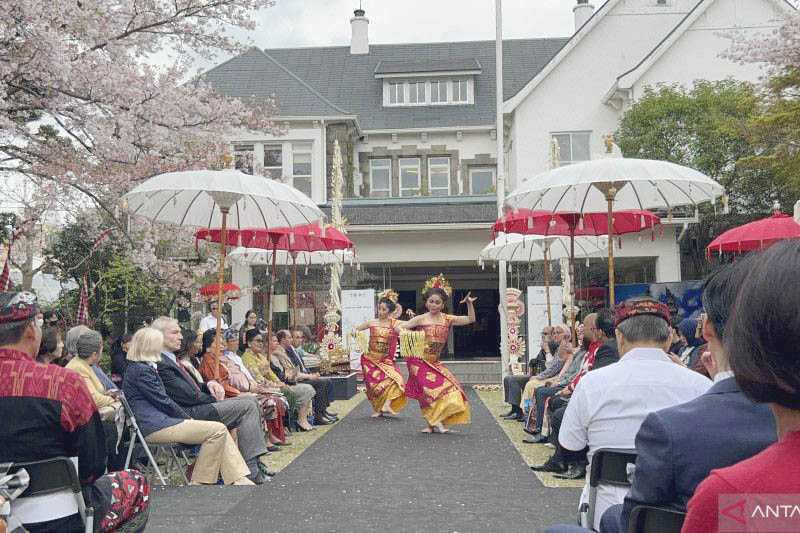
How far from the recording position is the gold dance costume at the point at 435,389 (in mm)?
12023

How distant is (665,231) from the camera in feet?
76.9

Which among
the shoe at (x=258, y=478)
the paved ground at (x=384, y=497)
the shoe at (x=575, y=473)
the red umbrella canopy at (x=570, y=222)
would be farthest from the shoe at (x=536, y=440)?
the shoe at (x=258, y=478)

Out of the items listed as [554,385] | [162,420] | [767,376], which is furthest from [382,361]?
[767,376]

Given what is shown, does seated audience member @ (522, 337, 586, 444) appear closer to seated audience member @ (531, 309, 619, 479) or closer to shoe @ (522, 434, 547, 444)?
shoe @ (522, 434, 547, 444)

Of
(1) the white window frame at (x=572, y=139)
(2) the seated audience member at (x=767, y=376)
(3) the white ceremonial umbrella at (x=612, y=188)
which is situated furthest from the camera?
(1) the white window frame at (x=572, y=139)

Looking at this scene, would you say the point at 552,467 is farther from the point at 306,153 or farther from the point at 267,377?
the point at 306,153

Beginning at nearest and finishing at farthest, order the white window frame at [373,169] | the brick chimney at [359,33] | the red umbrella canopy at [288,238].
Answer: the red umbrella canopy at [288,238]
the white window frame at [373,169]
the brick chimney at [359,33]

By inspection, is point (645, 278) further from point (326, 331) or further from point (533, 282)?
point (326, 331)

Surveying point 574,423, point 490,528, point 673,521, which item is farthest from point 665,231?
point 673,521

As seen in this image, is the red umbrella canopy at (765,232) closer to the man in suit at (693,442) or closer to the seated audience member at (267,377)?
the seated audience member at (267,377)

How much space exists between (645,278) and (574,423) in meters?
20.6

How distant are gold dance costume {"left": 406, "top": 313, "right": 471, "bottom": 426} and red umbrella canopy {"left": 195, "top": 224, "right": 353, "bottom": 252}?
1982mm

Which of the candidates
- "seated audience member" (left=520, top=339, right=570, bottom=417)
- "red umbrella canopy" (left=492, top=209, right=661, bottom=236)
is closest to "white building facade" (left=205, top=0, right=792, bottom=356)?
"seated audience member" (left=520, top=339, right=570, bottom=417)

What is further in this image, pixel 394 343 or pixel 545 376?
pixel 394 343
